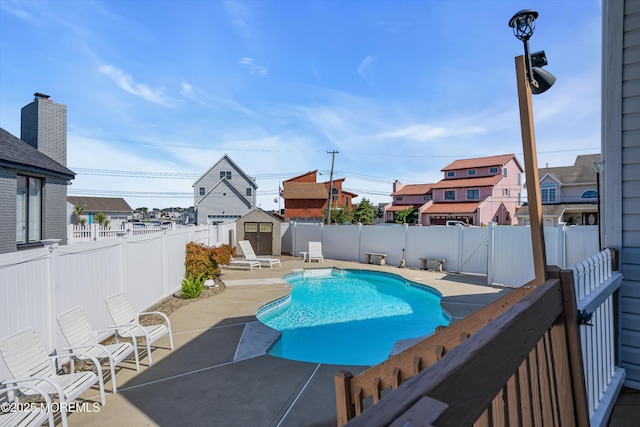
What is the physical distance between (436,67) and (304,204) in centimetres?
2665

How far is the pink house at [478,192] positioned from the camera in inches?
1179

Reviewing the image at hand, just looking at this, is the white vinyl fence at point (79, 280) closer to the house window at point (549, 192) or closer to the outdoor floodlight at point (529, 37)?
the outdoor floodlight at point (529, 37)

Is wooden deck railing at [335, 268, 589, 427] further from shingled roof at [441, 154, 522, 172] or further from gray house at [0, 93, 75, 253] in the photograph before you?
shingled roof at [441, 154, 522, 172]

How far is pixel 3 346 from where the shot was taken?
2967 millimetres

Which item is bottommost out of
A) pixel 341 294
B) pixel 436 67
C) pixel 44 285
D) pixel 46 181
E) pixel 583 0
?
pixel 341 294

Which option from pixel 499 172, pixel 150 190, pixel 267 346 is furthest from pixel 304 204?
pixel 267 346

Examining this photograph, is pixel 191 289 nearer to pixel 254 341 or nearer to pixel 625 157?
pixel 254 341

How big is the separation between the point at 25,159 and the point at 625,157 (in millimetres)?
12205

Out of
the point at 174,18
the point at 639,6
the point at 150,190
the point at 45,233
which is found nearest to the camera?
the point at 639,6

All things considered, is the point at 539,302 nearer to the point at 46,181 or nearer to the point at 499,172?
the point at 46,181

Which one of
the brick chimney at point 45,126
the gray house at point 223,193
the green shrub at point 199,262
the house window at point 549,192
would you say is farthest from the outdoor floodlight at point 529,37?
the house window at point 549,192

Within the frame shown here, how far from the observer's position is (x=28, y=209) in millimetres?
9398

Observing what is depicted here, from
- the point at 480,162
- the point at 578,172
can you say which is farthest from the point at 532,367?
the point at 480,162

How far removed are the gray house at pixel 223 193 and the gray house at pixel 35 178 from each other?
1819 centimetres
